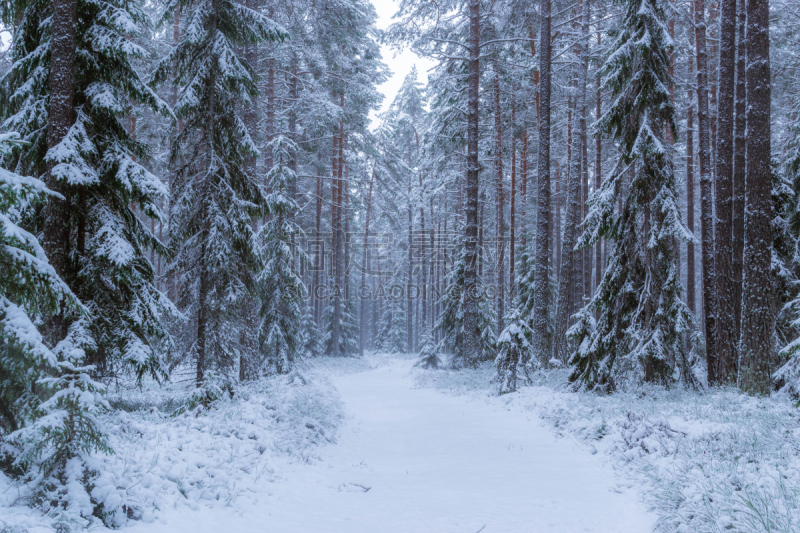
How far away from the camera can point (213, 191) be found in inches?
400

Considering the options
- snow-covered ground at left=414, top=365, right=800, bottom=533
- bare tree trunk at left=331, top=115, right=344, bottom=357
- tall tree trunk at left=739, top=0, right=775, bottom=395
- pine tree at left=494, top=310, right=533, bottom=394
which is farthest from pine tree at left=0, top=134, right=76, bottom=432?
bare tree trunk at left=331, top=115, right=344, bottom=357

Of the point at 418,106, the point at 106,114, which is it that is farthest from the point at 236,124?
the point at 418,106

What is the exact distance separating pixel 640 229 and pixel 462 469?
24.2 ft

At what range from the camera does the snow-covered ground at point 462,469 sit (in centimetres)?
447

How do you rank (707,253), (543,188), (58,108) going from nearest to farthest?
(58,108)
(707,253)
(543,188)

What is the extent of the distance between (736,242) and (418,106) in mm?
33471

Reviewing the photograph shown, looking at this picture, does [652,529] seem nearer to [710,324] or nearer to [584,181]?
[710,324]

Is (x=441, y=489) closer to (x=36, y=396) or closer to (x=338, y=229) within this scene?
(x=36, y=396)

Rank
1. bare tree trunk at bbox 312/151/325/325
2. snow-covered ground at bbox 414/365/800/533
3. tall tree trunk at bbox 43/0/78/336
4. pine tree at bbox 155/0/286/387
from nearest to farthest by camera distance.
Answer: snow-covered ground at bbox 414/365/800/533 < tall tree trunk at bbox 43/0/78/336 < pine tree at bbox 155/0/286/387 < bare tree trunk at bbox 312/151/325/325

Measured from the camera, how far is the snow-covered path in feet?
15.9

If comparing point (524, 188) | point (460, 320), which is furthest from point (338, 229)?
point (524, 188)

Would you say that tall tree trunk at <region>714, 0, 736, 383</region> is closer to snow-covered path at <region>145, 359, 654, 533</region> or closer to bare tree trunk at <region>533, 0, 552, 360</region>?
bare tree trunk at <region>533, 0, 552, 360</region>

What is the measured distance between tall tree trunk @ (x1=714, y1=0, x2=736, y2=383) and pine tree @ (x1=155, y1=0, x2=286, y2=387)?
10338 mm

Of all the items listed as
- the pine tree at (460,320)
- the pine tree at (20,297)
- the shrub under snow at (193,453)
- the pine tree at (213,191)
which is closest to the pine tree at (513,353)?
the shrub under snow at (193,453)
